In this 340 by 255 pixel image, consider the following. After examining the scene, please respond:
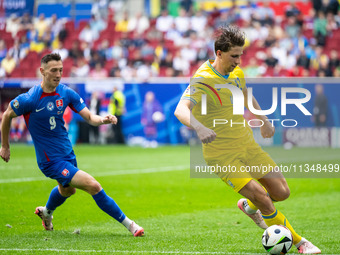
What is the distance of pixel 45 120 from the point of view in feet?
24.3

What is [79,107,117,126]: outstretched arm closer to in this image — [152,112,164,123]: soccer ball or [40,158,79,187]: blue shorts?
[40,158,79,187]: blue shorts

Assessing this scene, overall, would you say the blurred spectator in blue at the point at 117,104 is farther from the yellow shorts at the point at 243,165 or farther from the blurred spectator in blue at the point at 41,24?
the yellow shorts at the point at 243,165

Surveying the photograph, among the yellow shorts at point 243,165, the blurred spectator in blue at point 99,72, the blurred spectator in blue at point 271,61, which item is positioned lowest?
the blurred spectator in blue at point 99,72

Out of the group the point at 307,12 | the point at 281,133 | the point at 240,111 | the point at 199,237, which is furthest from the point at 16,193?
the point at 307,12

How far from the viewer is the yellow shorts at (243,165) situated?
20.8ft

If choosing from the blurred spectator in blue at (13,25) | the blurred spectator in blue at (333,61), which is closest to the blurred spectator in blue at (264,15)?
the blurred spectator in blue at (333,61)

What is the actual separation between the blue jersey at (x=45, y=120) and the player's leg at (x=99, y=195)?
412mm

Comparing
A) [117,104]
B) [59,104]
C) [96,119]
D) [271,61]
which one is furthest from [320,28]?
[59,104]

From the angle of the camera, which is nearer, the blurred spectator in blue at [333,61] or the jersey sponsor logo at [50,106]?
the jersey sponsor logo at [50,106]

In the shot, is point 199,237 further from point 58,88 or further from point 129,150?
point 129,150

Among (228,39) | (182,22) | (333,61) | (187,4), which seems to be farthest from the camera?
(187,4)

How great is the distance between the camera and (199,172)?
16047 millimetres

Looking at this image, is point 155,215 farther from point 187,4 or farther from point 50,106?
point 187,4

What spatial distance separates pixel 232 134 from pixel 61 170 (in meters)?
2.10
